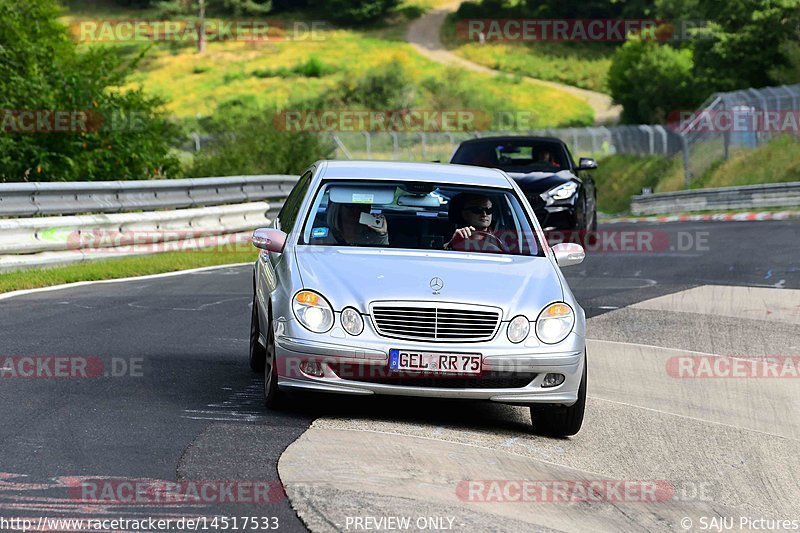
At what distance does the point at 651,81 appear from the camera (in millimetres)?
83688

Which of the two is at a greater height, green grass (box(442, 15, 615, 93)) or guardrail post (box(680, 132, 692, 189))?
guardrail post (box(680, 132, 692, 189))

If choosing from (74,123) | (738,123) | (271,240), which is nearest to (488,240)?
(271,240)

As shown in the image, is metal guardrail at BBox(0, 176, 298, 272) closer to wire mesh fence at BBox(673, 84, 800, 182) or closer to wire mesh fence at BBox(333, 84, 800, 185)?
wire mesh fence at BBox(333, 84, 800, 185)

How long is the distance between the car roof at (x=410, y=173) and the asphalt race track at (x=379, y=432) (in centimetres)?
148

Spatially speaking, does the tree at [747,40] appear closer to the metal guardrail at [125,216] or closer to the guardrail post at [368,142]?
the guardrail post at [368,142]

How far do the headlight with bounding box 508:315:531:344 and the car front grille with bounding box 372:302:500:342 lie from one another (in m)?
0.15

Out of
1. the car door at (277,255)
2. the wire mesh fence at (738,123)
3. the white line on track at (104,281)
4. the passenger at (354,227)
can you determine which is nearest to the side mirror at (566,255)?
the passenger at (354,227)

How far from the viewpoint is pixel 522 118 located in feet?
297

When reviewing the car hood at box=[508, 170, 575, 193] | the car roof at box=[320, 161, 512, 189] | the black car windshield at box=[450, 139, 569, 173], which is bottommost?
the car hood at box=[508, 170, 575, 193]

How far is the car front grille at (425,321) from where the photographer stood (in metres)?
7.82

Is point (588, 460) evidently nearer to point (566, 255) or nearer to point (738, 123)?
point (566, 255)

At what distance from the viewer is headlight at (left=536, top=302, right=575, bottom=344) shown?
7.99 meters

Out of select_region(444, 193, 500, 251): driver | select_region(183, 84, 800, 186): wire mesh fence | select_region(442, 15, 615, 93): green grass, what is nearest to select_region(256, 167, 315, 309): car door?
select_region(444, 193, 500, 251): driver

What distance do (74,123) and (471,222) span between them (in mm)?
15405
